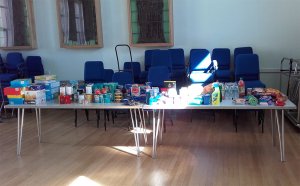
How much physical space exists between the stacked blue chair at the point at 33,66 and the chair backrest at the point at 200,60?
3324 mm

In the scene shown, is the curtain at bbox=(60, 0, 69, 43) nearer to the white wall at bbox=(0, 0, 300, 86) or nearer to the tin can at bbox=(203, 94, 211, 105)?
the white wall at bbox=(0, 0, 300, 86)

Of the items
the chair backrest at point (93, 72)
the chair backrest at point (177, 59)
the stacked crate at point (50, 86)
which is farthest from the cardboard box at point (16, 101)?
the chair backrest at point (177, 59)

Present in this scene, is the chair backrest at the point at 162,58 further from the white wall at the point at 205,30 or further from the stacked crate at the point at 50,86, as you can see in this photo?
the stacked crate at the point at 50,86

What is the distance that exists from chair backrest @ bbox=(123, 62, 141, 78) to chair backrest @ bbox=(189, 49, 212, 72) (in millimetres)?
1047

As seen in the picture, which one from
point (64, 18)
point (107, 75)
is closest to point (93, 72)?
point (107, 75)

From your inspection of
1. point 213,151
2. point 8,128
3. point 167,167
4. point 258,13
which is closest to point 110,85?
point 167,167

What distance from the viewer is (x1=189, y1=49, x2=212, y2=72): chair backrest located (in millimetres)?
6227

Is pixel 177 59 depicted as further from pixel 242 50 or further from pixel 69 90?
pixel 69 90

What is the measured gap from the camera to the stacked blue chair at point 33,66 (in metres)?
7.17

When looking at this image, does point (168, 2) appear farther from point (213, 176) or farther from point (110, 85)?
point (213, 176)

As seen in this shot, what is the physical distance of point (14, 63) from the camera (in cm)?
720

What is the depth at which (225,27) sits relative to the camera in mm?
6418

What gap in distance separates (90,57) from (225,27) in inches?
114

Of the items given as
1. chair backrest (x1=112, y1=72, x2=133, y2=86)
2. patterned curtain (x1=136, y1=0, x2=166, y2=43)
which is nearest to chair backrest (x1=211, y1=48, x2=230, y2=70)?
patterned curtain (x1=136, y1=0, x2=166, y2=43)
